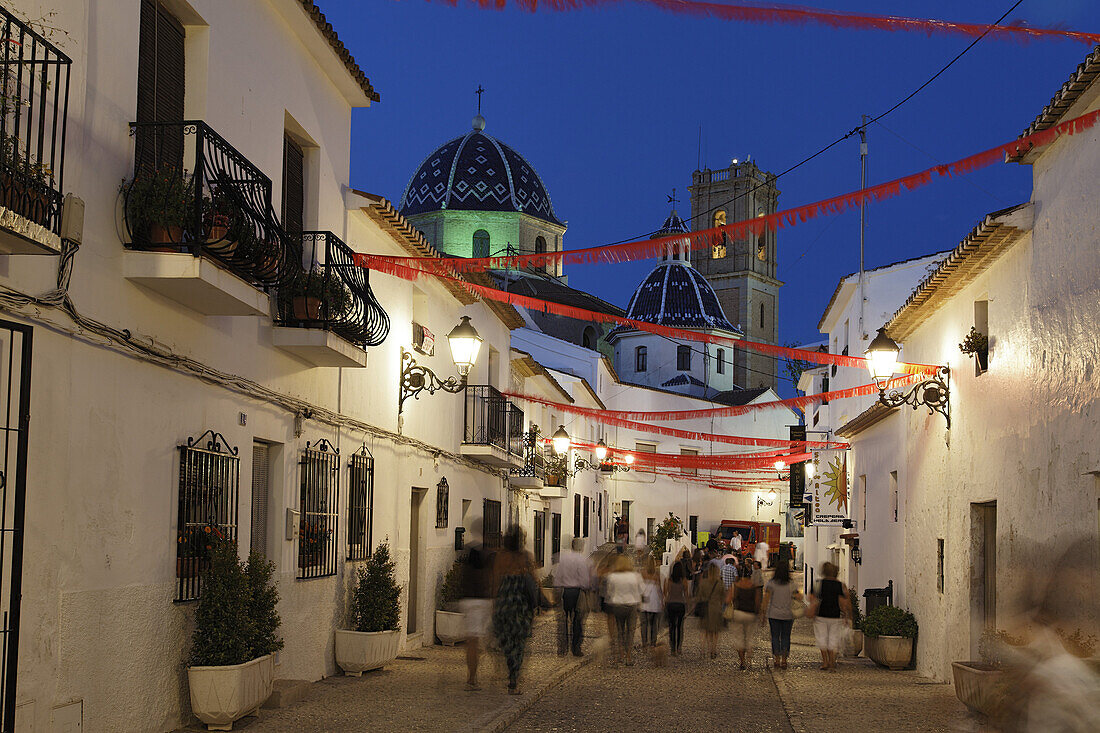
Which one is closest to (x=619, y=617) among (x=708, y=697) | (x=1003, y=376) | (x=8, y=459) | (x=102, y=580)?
(x=708, y=697)

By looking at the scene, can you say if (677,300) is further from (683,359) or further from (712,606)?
(712,606)

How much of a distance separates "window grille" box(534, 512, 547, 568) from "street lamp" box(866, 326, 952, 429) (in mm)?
17850

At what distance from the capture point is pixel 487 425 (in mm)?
20797

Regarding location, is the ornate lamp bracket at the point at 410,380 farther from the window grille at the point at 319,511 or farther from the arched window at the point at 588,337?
the arched window at the point at 588,337

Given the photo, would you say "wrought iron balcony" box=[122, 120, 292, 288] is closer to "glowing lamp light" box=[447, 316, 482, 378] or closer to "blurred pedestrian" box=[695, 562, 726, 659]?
"glowing lamp light" box=[447, 316, 482, 378]

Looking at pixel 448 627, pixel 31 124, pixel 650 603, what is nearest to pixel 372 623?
pixel 448 627

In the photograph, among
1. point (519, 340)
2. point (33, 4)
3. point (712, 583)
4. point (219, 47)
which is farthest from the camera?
point (519, 340)

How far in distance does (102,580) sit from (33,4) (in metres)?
3.64

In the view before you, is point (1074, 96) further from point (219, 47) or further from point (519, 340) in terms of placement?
point (519, 340)

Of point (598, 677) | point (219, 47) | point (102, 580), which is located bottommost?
point (598, 677)

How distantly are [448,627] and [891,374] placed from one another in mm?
7615

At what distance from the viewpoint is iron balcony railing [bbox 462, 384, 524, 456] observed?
20328mm

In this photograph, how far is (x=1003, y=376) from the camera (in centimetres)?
1152

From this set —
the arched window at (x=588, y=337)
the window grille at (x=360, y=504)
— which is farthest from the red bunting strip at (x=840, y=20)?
the arched window at (x=588, y=337)
